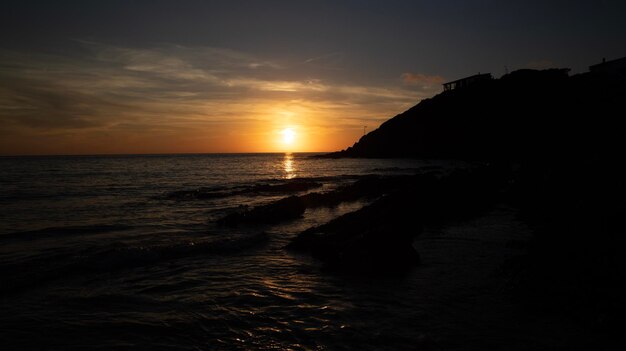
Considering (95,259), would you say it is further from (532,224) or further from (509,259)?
(532,224)

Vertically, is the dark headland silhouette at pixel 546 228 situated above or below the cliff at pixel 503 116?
below

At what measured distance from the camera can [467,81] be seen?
120 meters

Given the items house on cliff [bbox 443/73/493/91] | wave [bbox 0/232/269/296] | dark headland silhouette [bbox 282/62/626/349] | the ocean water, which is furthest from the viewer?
house on cliff [bbox 443/73/493/91]

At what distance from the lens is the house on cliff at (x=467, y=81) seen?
115 m

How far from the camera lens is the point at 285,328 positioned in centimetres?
772

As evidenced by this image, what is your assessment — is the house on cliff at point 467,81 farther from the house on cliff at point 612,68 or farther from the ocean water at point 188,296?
the ocean water at point 188,296

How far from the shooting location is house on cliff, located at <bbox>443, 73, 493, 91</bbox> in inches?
4545

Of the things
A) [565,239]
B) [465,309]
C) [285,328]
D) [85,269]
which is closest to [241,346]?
[285,328]

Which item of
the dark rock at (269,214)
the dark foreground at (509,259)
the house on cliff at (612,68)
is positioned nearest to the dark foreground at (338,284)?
the dark foreground at (509,259)

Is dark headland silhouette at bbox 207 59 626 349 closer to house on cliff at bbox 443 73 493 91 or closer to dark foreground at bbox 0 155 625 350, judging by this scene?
dark foreground at bbox 0 155 625 350

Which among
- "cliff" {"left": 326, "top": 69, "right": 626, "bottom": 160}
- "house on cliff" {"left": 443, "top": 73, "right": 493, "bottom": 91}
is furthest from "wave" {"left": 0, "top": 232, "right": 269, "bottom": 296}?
"house on cliff" {"left": 443, "top": 73, "right": 493, "bottom": 91}

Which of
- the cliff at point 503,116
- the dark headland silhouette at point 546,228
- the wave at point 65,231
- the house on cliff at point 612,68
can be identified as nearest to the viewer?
the dark headland silhouette at point 546,228

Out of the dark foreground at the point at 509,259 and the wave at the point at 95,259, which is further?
the wave at the point at 95,259

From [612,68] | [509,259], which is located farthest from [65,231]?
[612,68]
